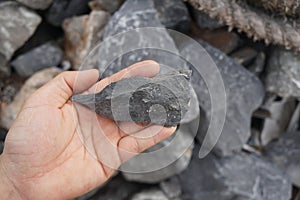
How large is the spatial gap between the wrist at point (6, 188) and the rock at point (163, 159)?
19.3 inches

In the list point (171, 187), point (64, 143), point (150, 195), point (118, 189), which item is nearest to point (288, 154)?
point (171, 187)

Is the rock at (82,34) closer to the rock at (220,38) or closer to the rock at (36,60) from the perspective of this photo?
the rock at (36,60)

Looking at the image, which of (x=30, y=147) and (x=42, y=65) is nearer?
(x=30, y=147)

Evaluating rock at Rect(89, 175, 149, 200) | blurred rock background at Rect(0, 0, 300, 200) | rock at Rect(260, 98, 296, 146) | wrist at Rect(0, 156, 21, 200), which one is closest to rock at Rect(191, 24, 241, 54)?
blurred rock background at Rect(0, 0, 300, 200)

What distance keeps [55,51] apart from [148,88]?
81 centimetres

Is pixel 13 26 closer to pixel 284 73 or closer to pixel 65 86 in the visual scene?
pixel 65 86

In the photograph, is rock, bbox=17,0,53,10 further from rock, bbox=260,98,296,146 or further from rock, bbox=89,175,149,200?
rock, bbox=260,98,296,146

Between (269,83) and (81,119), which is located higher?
(81,119)

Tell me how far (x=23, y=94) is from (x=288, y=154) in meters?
1.28

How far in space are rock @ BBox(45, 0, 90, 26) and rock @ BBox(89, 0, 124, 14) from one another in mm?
53

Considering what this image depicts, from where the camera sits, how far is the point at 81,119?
145 centimetres

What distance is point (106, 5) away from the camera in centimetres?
194

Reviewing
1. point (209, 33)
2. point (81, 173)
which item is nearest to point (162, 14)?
point (209, 33)

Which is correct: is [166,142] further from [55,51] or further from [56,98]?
[55,51]
